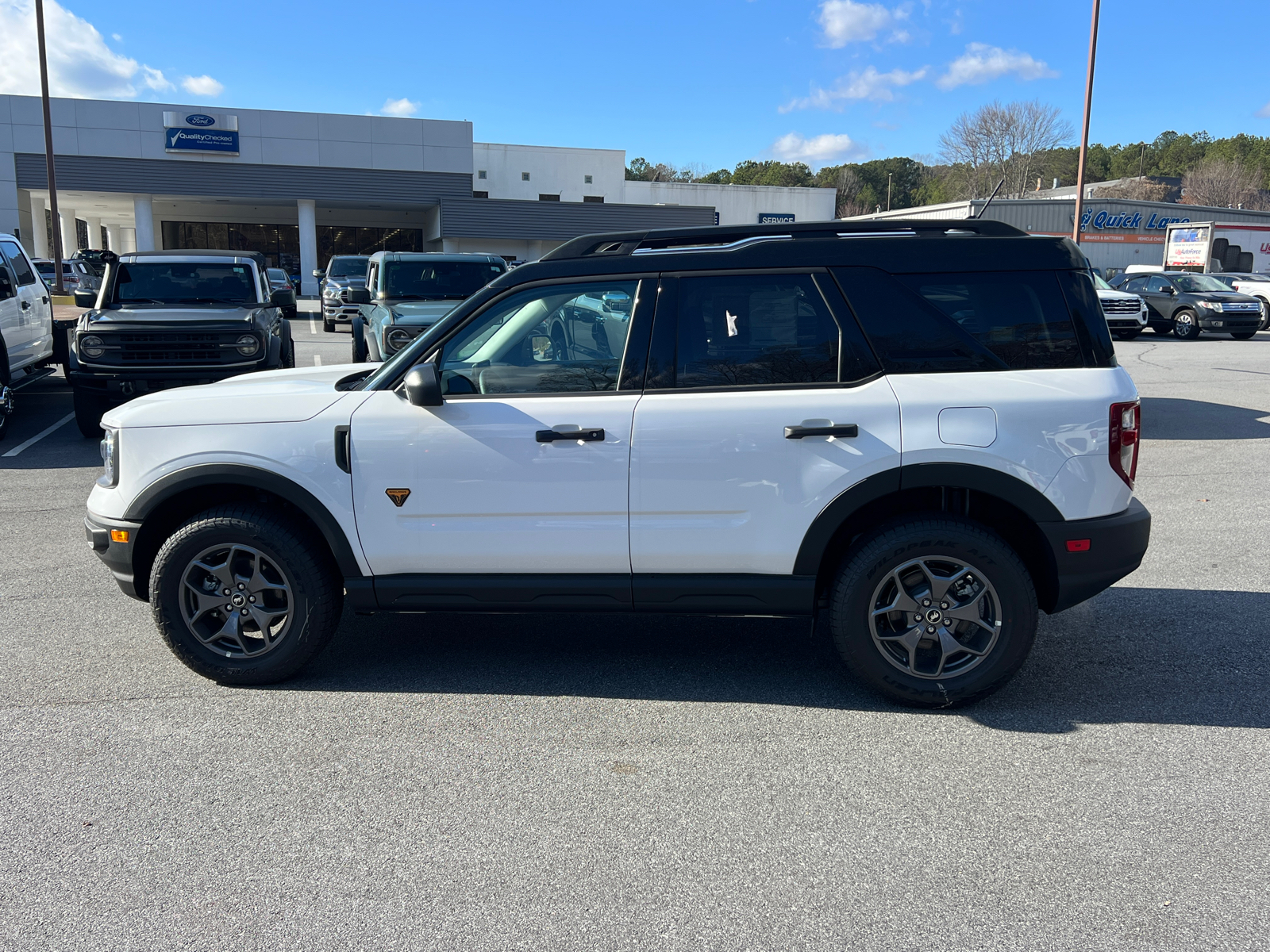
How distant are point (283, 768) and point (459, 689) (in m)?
0.90

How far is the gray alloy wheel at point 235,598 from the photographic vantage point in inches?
167

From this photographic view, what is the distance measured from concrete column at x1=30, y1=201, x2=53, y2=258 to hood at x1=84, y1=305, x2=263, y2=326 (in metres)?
40.9

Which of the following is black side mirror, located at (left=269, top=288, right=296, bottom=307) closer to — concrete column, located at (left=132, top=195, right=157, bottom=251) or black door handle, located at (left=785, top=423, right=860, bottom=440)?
black door handle, located at (left=785, top=423, right=860, bottom=440)

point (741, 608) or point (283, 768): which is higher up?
point (741, 608)

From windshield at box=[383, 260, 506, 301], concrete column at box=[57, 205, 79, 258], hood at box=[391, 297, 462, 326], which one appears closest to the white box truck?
windshield at box=[383, 260, 506, 301]

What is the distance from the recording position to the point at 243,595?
425 centimetres

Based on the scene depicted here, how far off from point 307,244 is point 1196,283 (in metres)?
36.7

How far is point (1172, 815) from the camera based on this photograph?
3.25m

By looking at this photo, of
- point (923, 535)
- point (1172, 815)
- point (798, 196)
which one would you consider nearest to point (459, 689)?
point (923, 535)

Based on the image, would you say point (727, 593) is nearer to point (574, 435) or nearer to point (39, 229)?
point (574, 435)

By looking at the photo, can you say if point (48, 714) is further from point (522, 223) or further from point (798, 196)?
point (798, 196)

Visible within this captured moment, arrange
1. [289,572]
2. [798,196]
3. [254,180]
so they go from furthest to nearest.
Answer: [798,196], [254,180], [289,572]

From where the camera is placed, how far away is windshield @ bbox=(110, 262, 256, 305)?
1070cm

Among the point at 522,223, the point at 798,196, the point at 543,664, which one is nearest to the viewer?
the point at 543,664
